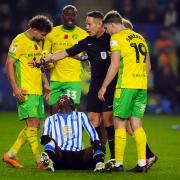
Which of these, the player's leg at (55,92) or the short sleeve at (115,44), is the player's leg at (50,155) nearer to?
the short sleeve at (115,44)

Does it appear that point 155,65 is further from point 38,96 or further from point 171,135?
point 38,96

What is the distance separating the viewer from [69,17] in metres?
14.2

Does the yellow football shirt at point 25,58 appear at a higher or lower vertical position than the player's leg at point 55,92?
higher

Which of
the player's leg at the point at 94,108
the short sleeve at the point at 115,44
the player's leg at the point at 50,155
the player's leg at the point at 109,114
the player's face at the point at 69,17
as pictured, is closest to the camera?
the player's leg at the point at 50,155

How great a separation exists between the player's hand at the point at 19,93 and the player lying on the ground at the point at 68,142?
0.70 m

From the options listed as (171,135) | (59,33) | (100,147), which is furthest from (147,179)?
(171,135)

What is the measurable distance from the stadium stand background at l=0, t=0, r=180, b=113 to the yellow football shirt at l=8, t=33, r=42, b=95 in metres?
11.7

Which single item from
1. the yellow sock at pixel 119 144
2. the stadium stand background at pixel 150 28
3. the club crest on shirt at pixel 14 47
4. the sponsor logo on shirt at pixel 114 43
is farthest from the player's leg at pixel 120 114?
the stadium stand background at pixel 150 28

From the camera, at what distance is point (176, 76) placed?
84.0ft

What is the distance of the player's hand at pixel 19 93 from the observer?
1230 cm

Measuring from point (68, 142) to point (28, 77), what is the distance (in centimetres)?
130

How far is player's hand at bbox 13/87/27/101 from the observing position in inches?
484

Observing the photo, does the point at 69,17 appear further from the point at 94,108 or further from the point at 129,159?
A: the point at 129,159

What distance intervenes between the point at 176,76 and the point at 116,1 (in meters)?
3.67
